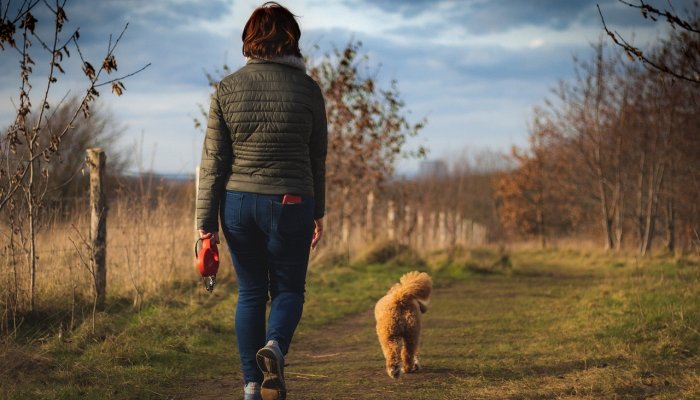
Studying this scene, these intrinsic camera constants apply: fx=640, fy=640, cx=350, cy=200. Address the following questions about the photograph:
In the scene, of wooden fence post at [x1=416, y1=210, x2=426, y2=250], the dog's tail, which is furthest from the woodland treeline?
the dog's tail

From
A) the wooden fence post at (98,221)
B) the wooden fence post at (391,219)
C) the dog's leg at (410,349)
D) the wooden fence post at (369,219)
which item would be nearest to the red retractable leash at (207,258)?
the dog's leg at (410,349)

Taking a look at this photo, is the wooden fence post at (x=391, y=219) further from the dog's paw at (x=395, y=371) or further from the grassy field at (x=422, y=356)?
the dog's paw at (x=395, y=371)

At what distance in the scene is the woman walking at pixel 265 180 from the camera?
3.45 meters

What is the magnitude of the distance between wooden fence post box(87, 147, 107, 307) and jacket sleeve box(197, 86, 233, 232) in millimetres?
3805

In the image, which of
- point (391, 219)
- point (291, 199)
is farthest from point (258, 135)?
point (391, 219)

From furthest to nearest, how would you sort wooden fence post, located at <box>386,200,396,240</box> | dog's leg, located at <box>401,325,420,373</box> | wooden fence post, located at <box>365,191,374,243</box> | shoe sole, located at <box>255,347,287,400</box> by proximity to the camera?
wooden fence post, located at <box>386,200,396,240</box>
wooden fence post, located at <box>365,191,374,243</box>
dog's leg, located at <box>401,325,420,373</box>
shoe sole, located at <box>255,347,287,400</box>

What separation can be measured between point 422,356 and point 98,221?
12.6ft

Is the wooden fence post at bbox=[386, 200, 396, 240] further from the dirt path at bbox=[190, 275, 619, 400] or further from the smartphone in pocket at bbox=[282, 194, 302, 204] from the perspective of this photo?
the smartphone in pocket at bbox=[282, 194, 302, 204]

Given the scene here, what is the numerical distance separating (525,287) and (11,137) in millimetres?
8638

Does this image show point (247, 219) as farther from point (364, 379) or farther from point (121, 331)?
point (121, 331)

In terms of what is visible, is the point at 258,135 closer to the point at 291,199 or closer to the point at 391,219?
the point at 291,199

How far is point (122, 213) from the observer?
25.2ft

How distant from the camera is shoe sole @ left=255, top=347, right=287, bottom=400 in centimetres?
335

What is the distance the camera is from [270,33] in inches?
138
